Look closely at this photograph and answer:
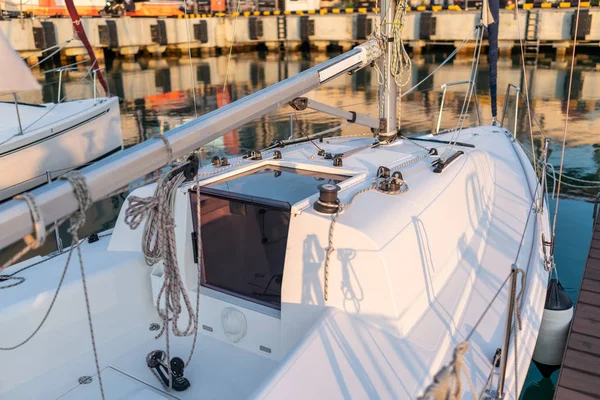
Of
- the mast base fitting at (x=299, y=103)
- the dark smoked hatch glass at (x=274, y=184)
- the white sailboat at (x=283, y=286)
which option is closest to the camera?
the white sailboat at (x=283, y=286)

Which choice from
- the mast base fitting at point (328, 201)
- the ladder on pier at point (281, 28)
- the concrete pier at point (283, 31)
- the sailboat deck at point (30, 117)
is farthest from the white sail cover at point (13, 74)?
the ladder on pier at point (281, 28)

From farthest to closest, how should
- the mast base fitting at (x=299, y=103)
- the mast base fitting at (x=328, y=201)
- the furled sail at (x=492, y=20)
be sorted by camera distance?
the furled sail at (x=492, y=20) → the mast base fitting at (x=299, y=103) → the mast base fitting at (x=328, y=201)

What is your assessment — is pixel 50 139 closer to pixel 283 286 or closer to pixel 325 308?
pixel 283 286

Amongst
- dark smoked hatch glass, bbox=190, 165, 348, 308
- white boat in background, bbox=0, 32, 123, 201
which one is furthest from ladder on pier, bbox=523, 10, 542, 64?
dark smoked hatch glass, bbox=190, 165, 348, 308

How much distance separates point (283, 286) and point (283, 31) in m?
33.4

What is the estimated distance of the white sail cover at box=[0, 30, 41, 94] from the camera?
6.73 ft

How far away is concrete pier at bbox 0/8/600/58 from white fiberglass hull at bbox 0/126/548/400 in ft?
85.0

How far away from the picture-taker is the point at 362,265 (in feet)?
11.2

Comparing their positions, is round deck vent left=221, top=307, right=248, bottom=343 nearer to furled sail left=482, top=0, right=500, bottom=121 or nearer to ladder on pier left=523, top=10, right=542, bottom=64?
furled sail left=482, top=0, right=500, bottom=121

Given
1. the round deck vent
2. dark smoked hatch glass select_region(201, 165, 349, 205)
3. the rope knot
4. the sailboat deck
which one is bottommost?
the round deck vent

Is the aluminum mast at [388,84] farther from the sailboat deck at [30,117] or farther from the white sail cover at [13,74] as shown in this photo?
the sailboat deck at [30,117]

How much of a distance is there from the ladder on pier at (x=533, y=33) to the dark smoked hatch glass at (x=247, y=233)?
27528 millimetres

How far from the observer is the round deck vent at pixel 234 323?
12.6 feet

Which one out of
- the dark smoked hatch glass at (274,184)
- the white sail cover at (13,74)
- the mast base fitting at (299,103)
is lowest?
the dark smoked hatch glass at (274,184)
